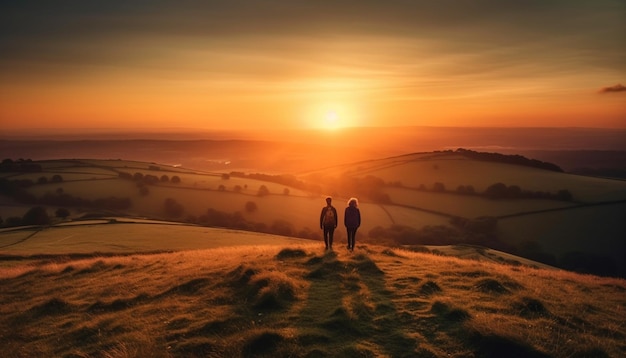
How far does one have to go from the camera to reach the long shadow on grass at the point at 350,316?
11219 millimetres

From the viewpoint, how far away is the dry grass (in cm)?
A: 1138

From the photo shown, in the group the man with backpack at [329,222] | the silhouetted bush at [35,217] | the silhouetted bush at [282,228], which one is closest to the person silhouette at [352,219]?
the man with backpack at [329,222]

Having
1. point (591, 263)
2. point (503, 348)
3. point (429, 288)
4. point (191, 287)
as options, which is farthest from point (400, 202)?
point (503, 348)

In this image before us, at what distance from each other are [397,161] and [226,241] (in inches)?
4061

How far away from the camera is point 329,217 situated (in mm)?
23547

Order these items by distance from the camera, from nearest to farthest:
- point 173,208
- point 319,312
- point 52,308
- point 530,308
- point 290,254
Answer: point 319,312
point 530,308
point 52,308
point 290,254
point 173,208

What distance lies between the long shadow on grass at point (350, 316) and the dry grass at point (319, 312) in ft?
0.17

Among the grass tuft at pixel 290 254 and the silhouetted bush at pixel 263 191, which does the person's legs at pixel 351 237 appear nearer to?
the grass tuft at pixel 290 254

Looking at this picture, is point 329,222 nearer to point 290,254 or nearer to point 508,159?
point 290,254

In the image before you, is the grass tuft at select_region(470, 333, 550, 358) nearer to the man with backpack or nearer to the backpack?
the man with backpack

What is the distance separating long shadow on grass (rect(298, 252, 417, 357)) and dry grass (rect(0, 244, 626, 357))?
0.05 metres

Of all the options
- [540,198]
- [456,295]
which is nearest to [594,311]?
[456,295]

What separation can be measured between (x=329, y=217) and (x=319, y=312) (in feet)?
33.2

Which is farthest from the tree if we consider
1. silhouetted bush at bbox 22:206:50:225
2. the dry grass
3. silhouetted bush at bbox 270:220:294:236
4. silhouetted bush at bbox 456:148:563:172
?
silhouetted bush at bbox 456:148:563:172
